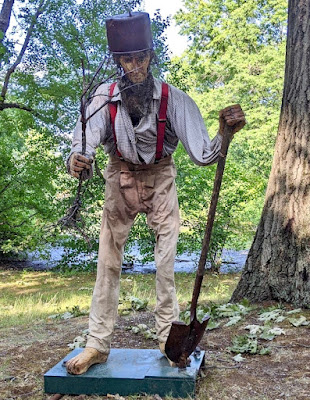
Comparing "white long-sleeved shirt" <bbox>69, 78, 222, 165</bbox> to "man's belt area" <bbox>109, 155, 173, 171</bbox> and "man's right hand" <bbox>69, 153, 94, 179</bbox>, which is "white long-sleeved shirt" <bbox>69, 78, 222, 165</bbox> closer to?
"man's belt area" <bbox>109, 155, 173, 171</bbox>

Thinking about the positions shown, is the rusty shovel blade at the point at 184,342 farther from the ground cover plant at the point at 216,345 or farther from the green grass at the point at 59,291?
the green grass at the point at 59,291

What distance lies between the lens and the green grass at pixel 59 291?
6.42 metres

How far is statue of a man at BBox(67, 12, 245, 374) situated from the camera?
3389mm

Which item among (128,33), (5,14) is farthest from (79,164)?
(5,14)

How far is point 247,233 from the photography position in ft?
39.3

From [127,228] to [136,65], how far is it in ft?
3.62

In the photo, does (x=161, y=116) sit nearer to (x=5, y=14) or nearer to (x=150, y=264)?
(x=5, y=14)

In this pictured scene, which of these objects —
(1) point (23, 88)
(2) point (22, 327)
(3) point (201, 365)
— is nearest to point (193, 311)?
(3) point (201, 365)

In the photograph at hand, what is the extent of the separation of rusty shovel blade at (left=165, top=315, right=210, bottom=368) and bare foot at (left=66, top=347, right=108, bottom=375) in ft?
1.62

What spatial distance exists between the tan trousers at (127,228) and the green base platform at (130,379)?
0.17 m

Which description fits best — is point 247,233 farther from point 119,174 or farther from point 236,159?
point 119,174

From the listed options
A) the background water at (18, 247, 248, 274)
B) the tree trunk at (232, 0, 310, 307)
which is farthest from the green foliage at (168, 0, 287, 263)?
the tree trunk at (232, 0, 310, 307)

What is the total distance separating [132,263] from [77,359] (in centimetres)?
961

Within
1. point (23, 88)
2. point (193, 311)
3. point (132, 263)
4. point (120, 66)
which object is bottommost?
point (132, 263)
